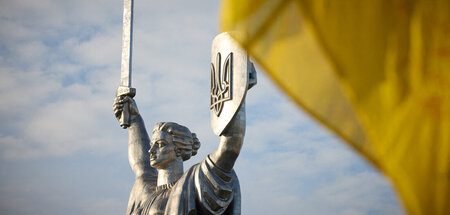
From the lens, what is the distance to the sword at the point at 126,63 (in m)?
8.01

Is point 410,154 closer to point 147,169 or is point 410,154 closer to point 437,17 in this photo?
point 437,17

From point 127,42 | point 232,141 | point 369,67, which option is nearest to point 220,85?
point 232,141

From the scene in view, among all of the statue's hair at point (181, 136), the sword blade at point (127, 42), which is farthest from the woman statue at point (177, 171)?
the sword blade at point (127, 42)

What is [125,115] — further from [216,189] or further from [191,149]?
[216,189]

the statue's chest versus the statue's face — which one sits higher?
the statue's face

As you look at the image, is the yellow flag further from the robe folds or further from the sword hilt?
the sword hilt

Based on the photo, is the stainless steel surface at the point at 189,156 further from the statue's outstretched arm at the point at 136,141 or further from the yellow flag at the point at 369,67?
the yellow flag at the point at 369,67

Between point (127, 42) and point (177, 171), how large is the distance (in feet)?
5.39

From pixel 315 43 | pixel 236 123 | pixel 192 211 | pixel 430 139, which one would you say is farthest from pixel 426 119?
pixel 192 211

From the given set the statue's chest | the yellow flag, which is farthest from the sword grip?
the yellow flag

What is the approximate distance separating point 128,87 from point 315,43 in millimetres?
6264

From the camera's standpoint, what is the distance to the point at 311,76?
1885 millimetres

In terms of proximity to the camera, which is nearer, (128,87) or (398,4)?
(398,4)

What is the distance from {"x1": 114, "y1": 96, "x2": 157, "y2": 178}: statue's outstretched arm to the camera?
807 cm
